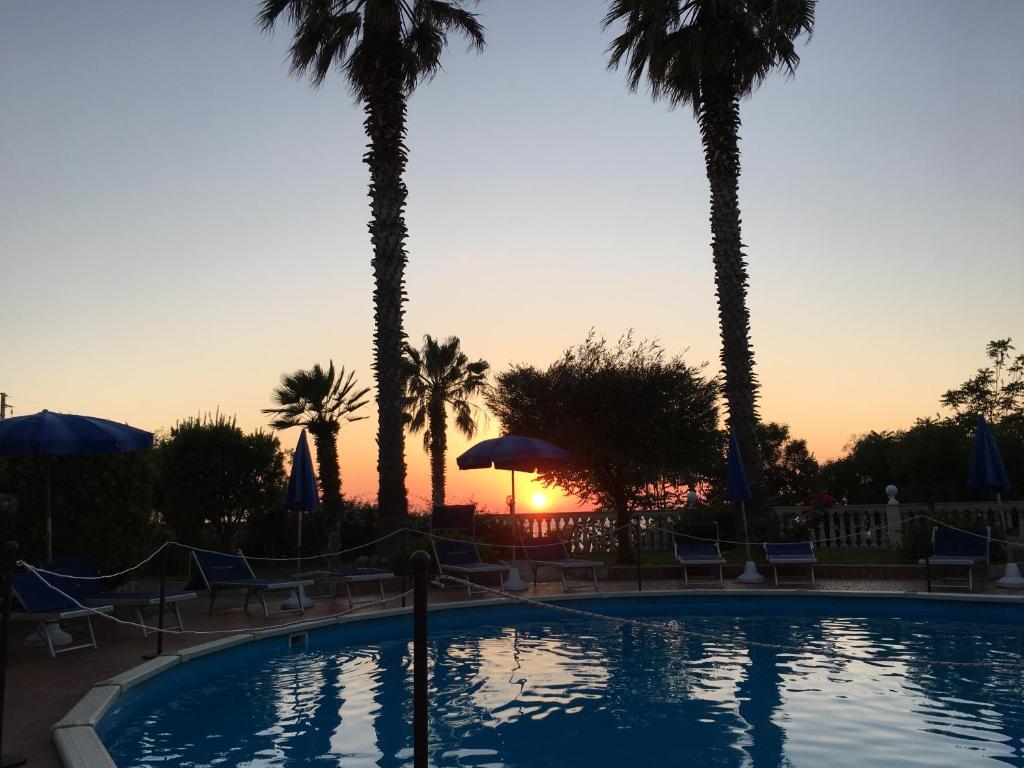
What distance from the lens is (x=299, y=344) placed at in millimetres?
19984

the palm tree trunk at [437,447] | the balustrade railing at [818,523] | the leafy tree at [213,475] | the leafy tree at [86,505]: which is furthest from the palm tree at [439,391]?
the leafy tree at [86,505]

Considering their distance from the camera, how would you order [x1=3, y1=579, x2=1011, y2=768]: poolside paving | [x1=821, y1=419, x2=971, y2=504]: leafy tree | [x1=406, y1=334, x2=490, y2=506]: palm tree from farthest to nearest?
[x1=406, y1=334, x2=490, y2=506]: palm tree, [x1=821, y1=419, x2=971, y2=504]: leafy tree, [x1=3, y1=579, x2=1011, y2=768]: poolside paving

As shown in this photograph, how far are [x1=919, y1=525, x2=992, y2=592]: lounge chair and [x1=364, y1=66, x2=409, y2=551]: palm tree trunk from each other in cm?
945

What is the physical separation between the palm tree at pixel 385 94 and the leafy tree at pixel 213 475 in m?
4.53

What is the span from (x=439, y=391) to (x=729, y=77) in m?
20.6

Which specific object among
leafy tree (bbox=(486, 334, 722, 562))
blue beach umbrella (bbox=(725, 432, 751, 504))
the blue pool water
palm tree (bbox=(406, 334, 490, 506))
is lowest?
the blue pool water

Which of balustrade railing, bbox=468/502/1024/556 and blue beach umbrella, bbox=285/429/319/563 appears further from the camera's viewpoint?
balustrade railing, bbox=468/502/1024/556

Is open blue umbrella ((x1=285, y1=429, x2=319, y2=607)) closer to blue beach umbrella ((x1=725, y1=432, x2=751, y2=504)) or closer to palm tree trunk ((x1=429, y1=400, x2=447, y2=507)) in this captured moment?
blue beach umbrella ((x1=725, y1=432, x2=751, y2=504))

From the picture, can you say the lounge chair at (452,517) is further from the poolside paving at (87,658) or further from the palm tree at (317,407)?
the palm tree at (317,407)

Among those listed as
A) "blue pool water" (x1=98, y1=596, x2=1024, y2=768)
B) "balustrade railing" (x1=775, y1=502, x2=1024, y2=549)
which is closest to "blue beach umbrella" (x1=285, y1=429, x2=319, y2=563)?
"blue pool water" (x1=98, y1=596, x2=1024, y2=768)

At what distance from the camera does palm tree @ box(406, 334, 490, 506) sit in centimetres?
3466

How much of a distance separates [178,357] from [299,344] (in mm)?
3122

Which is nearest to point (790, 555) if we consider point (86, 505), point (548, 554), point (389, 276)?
point (548, 554)

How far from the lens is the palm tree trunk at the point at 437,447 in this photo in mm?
34656
